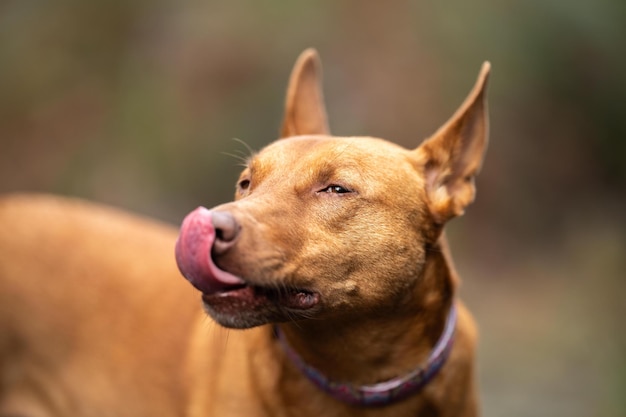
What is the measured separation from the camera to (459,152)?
12.2 feet

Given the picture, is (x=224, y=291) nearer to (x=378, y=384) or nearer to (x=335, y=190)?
(x=335, y=190)

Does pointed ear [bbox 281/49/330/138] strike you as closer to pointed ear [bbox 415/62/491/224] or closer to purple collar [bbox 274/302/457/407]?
pointed ear [bbox 415/62/491/224]

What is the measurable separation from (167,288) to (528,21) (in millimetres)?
5473

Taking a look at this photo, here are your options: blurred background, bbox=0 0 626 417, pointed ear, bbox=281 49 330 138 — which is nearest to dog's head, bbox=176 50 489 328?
pointed ear, bbox=281 49 330 138

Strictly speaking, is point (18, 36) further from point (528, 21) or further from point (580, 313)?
point (580, 313)

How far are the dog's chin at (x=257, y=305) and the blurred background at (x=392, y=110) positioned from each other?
4347 mm

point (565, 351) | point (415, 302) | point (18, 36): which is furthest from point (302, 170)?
point (18, 36)

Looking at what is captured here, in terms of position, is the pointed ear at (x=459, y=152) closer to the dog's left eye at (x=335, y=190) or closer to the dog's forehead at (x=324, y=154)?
the dog's forehead at (x=324, y=154)

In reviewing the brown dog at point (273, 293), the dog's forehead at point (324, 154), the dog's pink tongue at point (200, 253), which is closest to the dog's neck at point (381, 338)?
the brown dog at point (273, 293)

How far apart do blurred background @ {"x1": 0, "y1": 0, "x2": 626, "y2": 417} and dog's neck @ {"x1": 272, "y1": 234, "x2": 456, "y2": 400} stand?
3.70 m

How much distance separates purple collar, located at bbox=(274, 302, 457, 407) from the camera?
3.38 metres

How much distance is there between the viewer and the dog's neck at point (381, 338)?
3.30 m

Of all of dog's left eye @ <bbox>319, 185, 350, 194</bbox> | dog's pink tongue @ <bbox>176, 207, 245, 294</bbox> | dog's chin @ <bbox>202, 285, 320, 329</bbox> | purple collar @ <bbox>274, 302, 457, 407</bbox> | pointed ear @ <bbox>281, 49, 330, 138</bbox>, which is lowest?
purple collar @ <bbox>274, 302, 457, 407</bbox>

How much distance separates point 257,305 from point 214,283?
22 centimetres
